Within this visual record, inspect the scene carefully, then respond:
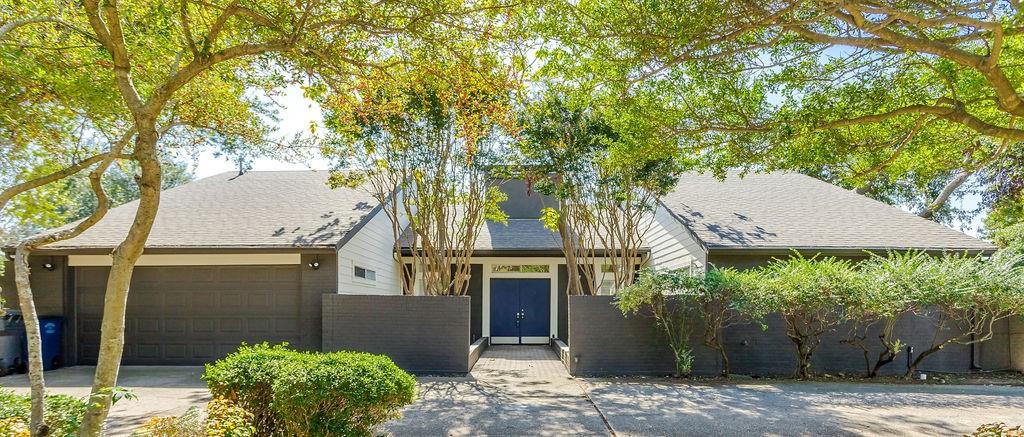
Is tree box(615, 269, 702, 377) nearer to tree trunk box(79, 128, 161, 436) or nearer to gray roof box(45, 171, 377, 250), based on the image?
gray roof box(45, 171, 377, 250)

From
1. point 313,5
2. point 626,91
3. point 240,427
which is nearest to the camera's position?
point 240,427

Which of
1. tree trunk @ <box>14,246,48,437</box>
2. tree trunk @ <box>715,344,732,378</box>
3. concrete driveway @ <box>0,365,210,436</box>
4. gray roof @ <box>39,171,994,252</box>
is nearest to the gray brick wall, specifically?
gray roof @ <box>39,171,994,252</box>

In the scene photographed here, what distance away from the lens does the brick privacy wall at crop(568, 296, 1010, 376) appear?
10.2 m

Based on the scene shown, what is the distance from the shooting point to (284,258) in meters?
10.9

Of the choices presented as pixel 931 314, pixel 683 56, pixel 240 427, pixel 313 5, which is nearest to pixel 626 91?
pixel 683 56

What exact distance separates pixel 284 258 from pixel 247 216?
1785mm

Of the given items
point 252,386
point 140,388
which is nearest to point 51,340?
point 140,388

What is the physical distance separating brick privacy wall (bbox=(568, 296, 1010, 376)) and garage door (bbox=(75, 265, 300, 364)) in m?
5.17

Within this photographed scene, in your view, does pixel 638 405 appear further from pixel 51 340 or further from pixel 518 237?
pixel 51 340

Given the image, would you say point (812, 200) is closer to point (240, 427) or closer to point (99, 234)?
point (240, 427)

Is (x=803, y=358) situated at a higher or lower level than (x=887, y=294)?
lower

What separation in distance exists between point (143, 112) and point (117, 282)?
1241mm

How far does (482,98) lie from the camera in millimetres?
9078

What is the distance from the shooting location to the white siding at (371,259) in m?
11.4
